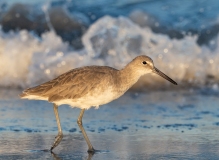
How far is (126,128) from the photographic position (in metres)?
8.34

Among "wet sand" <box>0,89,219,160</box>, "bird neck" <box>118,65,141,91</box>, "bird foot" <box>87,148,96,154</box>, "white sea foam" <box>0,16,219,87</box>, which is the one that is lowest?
"bird foot" <box>87,148,96,154</box>

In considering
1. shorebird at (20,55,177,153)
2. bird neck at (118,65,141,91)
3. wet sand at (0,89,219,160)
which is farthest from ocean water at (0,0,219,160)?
bird neck at (118,65,141,91)

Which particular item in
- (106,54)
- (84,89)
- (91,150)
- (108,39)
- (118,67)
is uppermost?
(108,39)

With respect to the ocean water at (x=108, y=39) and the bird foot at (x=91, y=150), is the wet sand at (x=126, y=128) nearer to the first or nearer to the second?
the bird foot at (x=91, y=150)

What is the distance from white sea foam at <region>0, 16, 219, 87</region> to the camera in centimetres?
1172

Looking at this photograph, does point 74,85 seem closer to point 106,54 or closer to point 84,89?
point 84,89

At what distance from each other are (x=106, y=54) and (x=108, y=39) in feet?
1.61

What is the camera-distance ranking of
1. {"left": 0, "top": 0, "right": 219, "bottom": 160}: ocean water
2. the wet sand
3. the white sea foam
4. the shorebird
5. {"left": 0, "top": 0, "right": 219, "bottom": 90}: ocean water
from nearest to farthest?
1. the wet sand
2. the shorebird
3. {"left": 0, "top": 0, "right": 219, "bottom": 160}: ocean water
4. the white sea foam
5. {"left": 0, "top": 0, "right": 219, "bottom": 90}: ocean water

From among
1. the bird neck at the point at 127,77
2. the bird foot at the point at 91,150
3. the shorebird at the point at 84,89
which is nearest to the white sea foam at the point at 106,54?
the bird neck at the point at 127,77

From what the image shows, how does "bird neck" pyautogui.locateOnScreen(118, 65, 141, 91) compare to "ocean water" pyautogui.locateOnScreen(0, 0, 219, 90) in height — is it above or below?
below

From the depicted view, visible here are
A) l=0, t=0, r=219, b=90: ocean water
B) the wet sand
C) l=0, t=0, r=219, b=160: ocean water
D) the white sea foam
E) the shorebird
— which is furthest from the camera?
l=0, t=0, r=219, b=90: ocean water

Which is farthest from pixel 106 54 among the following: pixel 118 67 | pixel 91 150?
pixel 91 150

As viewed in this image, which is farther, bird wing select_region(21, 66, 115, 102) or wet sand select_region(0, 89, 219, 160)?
bird wing select_region(21, 66, 115, 102)

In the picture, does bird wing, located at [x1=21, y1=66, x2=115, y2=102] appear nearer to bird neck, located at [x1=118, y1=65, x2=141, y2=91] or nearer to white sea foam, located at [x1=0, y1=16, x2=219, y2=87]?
bird neck, located at [x1=118, y1=65, x2=141, y2=91]
